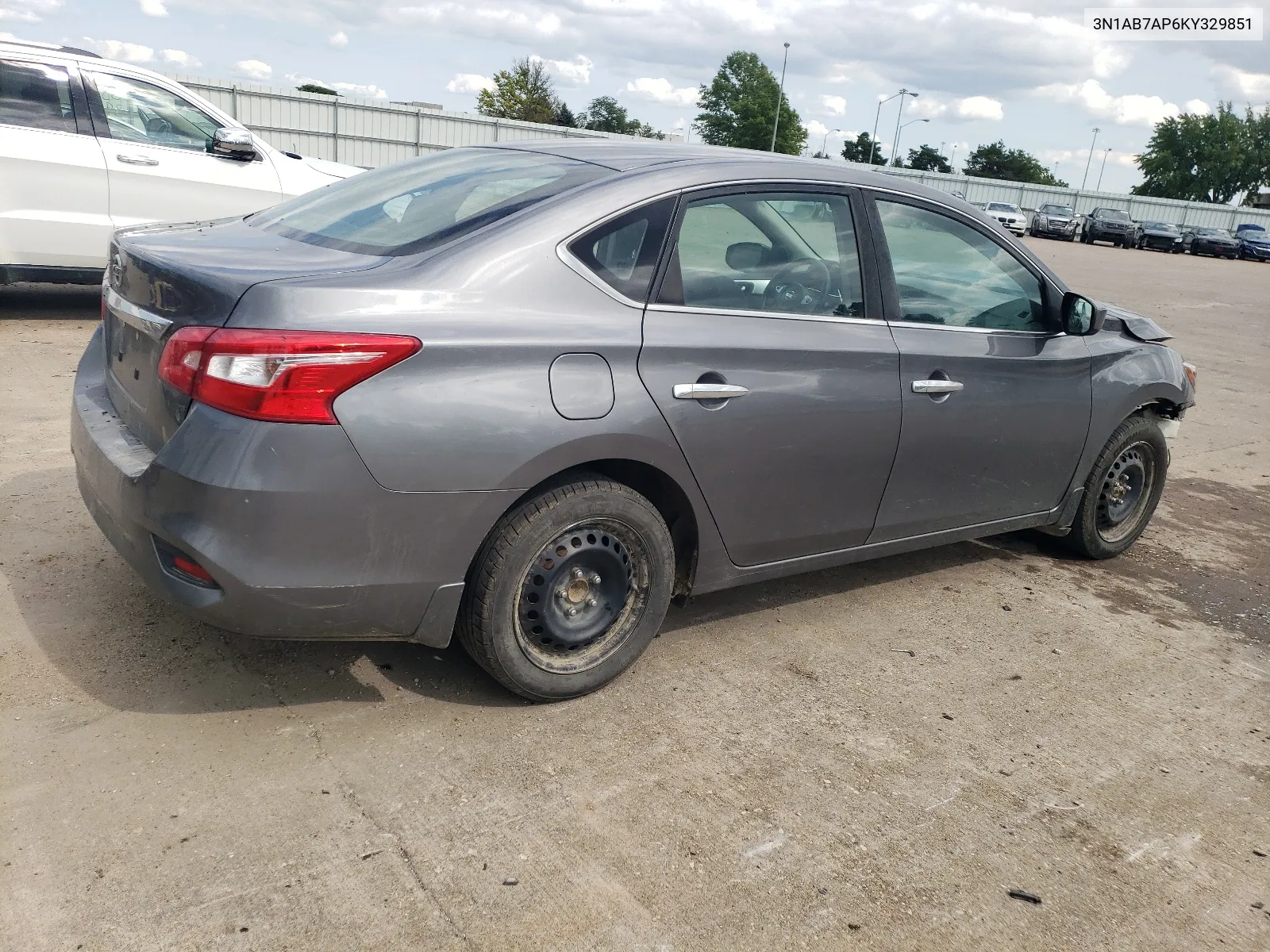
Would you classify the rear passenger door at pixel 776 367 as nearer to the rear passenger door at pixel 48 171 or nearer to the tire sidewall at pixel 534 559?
the tire sidewall at pixel 534 559

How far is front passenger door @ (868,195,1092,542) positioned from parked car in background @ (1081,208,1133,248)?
4225 centimetres

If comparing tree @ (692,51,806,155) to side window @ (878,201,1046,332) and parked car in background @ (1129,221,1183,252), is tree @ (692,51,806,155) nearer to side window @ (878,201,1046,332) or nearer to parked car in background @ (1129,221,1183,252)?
parked car in background @ (1129,221,1183,252)

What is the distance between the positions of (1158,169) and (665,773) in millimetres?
94076

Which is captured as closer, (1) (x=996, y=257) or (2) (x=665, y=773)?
(2) (x=665, y=773)

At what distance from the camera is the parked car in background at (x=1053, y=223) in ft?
143

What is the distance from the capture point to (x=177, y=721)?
3.06 metres

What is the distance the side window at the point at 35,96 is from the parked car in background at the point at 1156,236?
42.2 metres

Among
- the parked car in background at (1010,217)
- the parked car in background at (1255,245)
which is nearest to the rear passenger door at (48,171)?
the parked car in background at (1010,217)

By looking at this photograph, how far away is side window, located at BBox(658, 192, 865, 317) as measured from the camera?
339 cm

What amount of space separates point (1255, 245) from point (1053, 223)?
310 inches

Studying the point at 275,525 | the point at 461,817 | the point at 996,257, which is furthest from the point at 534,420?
the point at 996,257

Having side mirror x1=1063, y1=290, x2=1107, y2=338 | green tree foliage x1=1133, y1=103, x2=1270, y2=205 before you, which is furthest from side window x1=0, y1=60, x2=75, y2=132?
green tree foliage x1=1133, y1=103, x2=1270, y2=205

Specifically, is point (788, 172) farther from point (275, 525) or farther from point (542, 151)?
point (275, 525)

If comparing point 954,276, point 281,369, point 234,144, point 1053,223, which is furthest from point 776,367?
point 1053,223
